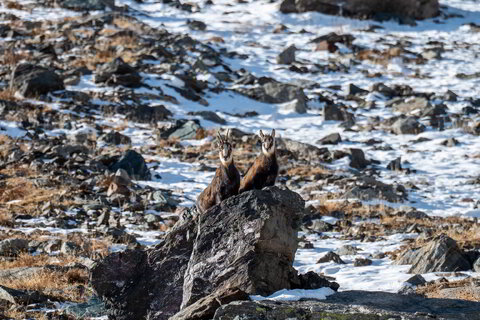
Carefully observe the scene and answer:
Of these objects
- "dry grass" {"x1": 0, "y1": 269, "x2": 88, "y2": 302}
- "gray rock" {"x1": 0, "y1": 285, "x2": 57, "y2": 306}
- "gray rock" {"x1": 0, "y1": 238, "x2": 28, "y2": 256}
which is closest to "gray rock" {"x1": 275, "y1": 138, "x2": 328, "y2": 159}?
"gray rock" {"x1": 0, "y1": 238, "x2": 28, "y2": 256}

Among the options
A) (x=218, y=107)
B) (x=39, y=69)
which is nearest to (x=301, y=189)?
(x=218, y=107)

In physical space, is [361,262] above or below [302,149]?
above

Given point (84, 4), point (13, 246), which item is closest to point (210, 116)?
point (13, 246)

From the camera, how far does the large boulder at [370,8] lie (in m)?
35.1

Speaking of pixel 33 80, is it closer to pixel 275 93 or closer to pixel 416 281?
pixel 275 93

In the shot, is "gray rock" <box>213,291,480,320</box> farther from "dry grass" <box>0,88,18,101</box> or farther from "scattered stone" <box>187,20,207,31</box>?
"scattered stone" <box>187,20,207,31</box>

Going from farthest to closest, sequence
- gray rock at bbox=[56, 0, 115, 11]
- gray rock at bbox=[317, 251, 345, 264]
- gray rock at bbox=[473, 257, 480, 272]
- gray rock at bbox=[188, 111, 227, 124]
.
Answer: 1. gray rock at bbox=[56, 0, 115, 11]
2. gray rock at bbox=[188, 111, 227, 124]
3. gray rock at bbox=[317, 251, 345, 264]
4. gray rock at bbox=[473, 257, 480, 272]

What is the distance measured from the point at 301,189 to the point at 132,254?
8833 mm

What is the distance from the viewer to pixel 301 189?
16.7 meters

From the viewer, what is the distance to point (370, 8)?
117ft

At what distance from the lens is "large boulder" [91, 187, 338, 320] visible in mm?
7035

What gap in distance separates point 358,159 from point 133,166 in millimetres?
6305

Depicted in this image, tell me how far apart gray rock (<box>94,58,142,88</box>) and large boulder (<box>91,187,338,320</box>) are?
1609 cm

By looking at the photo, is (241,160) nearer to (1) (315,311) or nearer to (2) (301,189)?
(2) (301,189)
